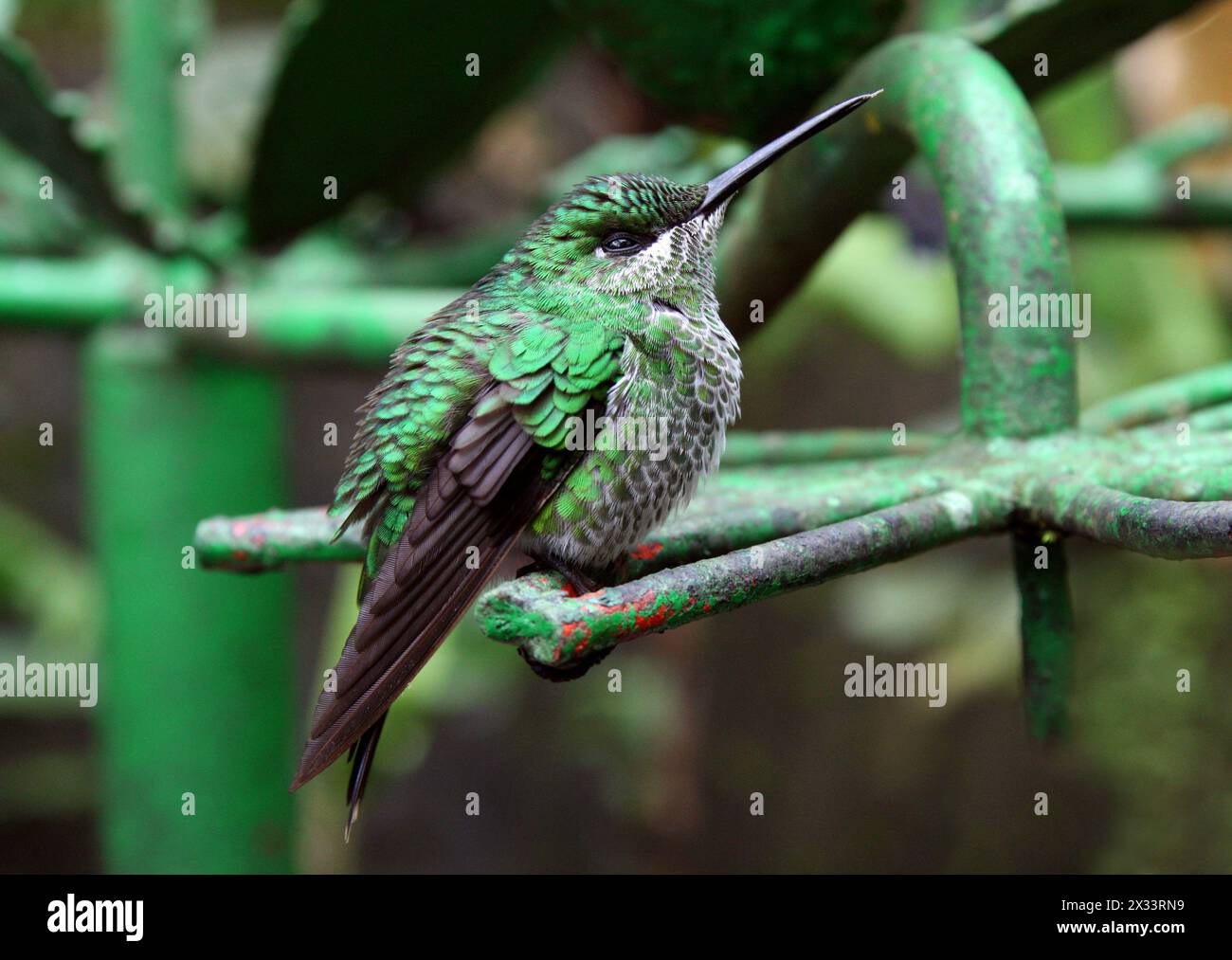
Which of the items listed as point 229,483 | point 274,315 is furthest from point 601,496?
point 229,483

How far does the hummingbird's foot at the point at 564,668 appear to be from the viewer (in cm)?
88

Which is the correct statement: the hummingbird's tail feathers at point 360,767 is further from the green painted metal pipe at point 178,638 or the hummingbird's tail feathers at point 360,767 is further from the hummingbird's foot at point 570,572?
the green painted metal pipe at point 178,638

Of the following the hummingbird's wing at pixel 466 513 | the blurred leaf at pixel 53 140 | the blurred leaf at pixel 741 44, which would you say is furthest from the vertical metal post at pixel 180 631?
the hummingbird's wing at pixel 466 513

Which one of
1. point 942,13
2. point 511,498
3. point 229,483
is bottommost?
point 511,498

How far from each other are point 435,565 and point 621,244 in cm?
44

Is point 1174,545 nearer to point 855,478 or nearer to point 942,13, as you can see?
point 855,478

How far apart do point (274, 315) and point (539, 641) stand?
124 cm

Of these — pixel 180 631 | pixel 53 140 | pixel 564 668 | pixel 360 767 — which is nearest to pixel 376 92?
pixel 53 140

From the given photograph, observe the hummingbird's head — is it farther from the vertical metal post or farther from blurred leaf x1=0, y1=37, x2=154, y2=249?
the vertical metal post

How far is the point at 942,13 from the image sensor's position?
8.71 feet

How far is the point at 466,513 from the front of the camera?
46.5 inches

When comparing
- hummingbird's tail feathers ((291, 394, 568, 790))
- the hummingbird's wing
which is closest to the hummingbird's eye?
the hummingbird's wing

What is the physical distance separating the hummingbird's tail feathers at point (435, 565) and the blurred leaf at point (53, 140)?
949 millimetres

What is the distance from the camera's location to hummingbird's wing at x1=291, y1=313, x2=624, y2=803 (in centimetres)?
108
